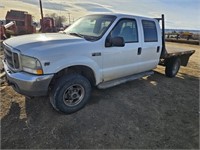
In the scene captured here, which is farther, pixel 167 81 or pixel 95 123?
pixel 167 81

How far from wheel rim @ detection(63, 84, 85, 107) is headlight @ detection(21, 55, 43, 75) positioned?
2.26 ft

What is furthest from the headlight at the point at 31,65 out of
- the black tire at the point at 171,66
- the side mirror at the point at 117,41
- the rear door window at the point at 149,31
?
the black tire at the point at 171,66

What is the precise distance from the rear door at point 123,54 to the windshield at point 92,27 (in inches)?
8.3

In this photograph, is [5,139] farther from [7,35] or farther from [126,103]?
[7,35]

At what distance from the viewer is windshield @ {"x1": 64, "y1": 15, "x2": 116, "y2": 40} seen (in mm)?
4055

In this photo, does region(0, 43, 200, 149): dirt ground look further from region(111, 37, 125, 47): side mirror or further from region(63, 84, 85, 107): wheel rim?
region(111, 37, 125, 47): side mirror

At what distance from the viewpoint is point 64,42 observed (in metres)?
3.48

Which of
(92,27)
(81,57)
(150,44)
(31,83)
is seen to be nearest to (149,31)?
(150,44)

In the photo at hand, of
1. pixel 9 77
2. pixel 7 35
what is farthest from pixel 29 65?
pixel 7 35

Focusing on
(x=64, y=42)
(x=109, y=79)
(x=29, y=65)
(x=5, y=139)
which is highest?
(x=64, y=42)

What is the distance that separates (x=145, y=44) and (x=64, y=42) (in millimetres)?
2313

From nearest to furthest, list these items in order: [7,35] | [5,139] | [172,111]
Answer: [5,139] → [172,111] → [7,35]

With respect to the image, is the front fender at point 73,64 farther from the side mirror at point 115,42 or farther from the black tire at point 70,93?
the side mirror at point 115,42

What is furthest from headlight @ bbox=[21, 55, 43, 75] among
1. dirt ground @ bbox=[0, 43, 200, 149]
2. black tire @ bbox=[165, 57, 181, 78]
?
black tire @ bbox=[165, 57, 181, 78]
